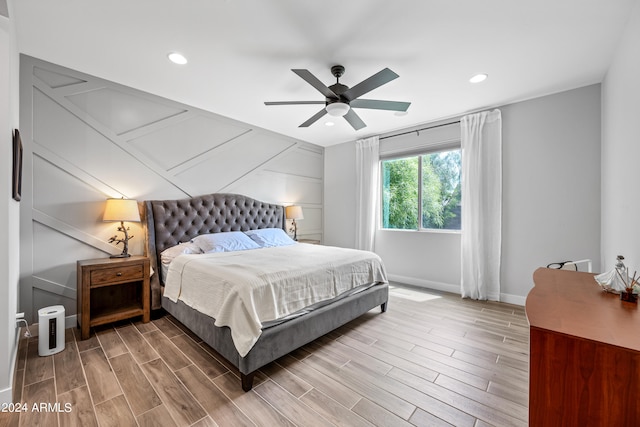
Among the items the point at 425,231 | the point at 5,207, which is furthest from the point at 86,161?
the point at 425,231

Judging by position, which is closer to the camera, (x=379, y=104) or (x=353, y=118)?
(x=379, y=104)

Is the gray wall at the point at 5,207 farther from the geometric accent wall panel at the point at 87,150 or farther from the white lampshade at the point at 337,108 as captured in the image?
the white lampshade at the point at 337,108

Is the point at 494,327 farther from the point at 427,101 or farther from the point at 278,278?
the point at 427,101

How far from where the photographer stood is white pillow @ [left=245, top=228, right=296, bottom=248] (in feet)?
12.2

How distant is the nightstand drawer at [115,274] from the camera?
2.49 m

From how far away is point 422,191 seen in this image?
4.44 meters

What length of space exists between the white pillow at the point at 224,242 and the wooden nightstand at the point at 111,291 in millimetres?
606

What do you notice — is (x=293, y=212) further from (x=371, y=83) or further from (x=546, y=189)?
(x=546, y=189)

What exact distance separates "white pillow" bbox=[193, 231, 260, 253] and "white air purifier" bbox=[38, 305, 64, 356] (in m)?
1.34

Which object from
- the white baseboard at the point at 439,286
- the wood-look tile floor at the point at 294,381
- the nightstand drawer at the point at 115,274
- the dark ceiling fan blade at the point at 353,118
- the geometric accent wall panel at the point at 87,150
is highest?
the dark ceiling fan blade at the point at 353,118

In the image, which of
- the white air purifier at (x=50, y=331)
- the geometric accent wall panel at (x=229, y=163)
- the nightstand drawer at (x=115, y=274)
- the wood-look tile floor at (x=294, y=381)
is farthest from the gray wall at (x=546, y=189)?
the white air purifier at (x=50, y=331)

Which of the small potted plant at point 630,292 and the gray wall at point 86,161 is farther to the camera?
the gray wall at point 86,161

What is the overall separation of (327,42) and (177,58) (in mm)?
1483

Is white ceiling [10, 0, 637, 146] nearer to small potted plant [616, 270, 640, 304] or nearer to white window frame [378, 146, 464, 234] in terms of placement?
white window frame [378, 146, 464, 234]
